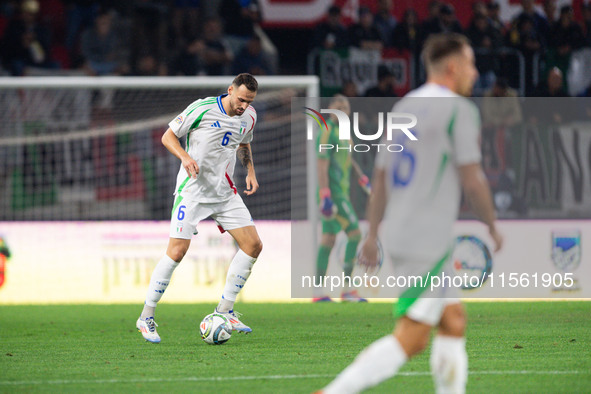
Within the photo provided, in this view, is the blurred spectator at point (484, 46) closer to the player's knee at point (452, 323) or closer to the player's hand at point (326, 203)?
the player's hand at point (326, 203)

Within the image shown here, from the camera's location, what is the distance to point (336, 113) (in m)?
10.8

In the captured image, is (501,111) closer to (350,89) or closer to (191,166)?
(350,89)

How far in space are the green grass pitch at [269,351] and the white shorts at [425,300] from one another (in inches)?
54.6

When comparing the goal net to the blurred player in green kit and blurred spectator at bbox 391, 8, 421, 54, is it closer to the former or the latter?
the blurred player in green kit

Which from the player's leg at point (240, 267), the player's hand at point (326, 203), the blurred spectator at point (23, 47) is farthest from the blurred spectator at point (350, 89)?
the player's leg at point (240, 267)

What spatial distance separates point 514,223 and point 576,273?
92 centimetres

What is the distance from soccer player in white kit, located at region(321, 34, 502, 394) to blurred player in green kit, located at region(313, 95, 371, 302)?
664 cm

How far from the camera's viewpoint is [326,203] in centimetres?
1079

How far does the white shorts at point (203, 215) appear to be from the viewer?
759 cm

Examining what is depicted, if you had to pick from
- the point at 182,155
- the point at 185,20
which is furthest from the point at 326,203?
the point at 185,20

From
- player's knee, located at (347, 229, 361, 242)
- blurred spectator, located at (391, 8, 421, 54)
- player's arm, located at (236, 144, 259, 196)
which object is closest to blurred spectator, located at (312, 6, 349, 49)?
blurred spectator, located at (391, 8, 421, 54)

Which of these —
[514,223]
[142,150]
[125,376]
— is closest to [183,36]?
[142,150]

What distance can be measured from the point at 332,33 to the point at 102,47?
3924 mm

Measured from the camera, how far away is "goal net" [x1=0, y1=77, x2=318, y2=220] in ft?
41.7
